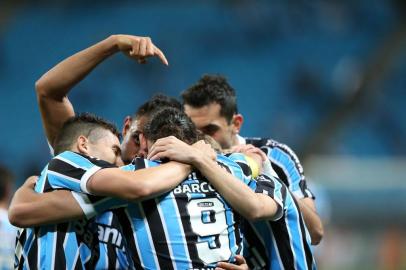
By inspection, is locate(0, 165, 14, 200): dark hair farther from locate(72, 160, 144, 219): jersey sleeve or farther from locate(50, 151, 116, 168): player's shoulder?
locate(72, 160, 144, 219): jersey sleeve

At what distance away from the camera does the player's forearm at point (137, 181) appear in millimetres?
3049

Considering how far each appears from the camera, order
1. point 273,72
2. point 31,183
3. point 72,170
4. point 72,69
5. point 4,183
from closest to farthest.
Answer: point 72,170 → point 31,183 → point 72,69 → point 4,183 → point 273,72

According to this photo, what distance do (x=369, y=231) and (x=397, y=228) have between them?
48cm

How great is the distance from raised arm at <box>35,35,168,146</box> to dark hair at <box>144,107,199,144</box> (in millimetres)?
300

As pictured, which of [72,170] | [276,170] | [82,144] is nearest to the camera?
[72,170]

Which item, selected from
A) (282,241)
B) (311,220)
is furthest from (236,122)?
(282,241)


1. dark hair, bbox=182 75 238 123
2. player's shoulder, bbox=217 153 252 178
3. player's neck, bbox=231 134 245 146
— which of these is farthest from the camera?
dark hair, bbox=182 75 238 123

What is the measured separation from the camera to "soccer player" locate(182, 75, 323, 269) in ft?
11.9

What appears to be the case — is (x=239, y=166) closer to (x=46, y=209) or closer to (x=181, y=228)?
(x=181, y=228)

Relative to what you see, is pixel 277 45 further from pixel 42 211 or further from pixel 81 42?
pixel 42 211

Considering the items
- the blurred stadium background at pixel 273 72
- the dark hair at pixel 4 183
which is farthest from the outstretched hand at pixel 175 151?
the blurred stadium background at pixel 273 72

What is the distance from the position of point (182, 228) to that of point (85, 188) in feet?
1.35

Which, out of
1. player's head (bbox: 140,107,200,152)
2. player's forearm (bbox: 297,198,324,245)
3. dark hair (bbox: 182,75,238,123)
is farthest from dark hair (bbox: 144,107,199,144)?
dark hair (bbox: 182,75,238,123)

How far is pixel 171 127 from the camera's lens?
3334 millimetres
